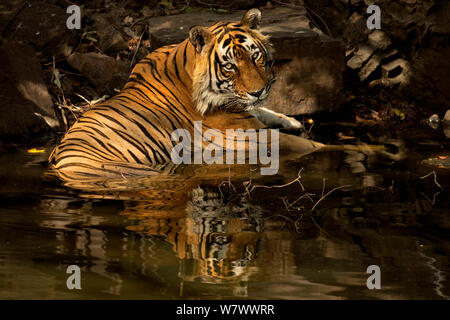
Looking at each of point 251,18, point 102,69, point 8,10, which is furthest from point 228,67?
point 8,10

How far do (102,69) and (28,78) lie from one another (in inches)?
41.2

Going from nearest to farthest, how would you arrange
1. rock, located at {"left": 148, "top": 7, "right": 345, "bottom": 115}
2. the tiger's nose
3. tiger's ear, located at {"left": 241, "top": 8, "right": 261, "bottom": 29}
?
the tiger's nose, tiger's ear, located at {"left": 241, "top": 8, "right": 261, "bottom": 29}, rock, located at {"left": 148, "top": 7, "right": 345, "bottom": 115}

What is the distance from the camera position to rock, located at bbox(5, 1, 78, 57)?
368 inches

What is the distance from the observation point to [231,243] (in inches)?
171

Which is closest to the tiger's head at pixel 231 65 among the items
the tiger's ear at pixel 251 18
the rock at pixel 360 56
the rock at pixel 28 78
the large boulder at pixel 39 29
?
the tiger's ear at pixel 251 18

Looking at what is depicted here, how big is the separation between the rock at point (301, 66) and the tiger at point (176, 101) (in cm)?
156

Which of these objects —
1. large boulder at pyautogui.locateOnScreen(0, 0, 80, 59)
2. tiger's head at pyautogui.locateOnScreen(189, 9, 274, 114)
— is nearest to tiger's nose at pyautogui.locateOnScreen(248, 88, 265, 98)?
tiger's head at pyautogui.locateOnScreen(189, 9, 274, 114)

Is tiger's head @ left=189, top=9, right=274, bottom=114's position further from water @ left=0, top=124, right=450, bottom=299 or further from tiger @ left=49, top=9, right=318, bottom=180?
water @ left=0, top=124, right=450, bottom=299

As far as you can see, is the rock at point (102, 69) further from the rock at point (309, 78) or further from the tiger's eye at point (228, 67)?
the tiger's eye at point (228, 67)

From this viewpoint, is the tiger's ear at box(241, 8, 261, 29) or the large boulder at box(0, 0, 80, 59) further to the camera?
the large boulder at box(0, 0, 80, 59)

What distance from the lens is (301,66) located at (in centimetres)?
877

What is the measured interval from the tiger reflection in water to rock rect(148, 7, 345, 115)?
3.29 meters

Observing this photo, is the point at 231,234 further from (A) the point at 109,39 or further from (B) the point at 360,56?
(A) the point at 109,39

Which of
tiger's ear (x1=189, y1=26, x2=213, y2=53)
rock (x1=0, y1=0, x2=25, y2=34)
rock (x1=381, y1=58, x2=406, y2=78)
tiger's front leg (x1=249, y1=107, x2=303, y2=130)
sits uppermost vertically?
rock (x1=0, y1=0, x2=25, y2=34)
